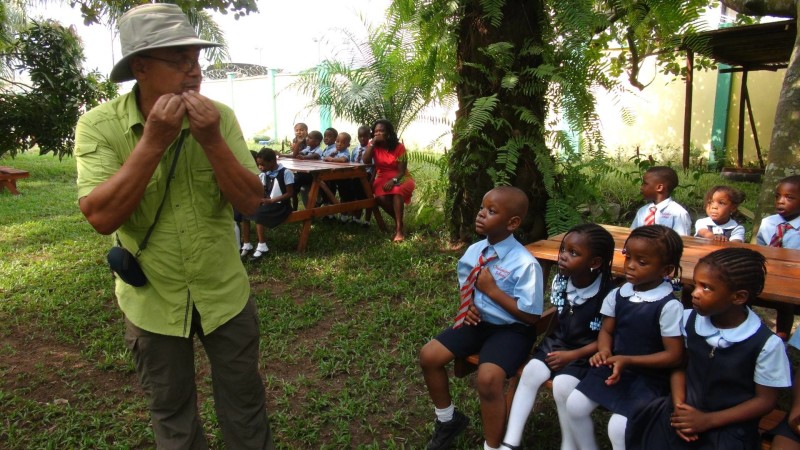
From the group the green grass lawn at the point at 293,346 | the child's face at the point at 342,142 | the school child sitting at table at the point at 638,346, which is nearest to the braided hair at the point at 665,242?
the school child sitting at table at the point at 638,346

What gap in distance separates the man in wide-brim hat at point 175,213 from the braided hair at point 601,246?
4.70ft

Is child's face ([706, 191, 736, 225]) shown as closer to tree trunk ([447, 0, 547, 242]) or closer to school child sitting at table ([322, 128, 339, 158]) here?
tree trunk ([447, 0, 547, 242])

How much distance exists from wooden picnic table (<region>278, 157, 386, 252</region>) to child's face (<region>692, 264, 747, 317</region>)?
4423mm

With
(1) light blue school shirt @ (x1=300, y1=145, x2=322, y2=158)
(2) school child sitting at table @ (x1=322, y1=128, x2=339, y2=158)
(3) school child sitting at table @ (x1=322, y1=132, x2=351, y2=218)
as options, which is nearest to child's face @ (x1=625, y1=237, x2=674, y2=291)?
(3) school child sitting at table @ (x1=322, y1=132, x2=351, y2=218)

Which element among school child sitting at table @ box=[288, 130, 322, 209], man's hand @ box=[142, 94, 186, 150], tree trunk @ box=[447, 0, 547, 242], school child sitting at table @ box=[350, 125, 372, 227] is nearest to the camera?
man's hand @ box=[142, 94, 186, 150]

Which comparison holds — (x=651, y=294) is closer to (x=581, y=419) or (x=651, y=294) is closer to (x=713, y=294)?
(x=713, y=294)

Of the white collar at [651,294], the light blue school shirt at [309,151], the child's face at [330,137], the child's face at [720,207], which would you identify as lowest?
the white collar at [651,294]

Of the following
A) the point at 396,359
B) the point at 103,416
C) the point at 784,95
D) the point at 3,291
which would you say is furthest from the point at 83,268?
the point at 784,95

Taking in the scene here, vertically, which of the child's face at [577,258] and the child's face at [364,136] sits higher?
the child's face at [364,136]

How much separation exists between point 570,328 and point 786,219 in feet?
6.00

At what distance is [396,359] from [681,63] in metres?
9.35

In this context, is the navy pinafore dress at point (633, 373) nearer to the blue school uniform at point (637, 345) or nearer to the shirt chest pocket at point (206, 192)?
the blue school uniform at point (637, 345)

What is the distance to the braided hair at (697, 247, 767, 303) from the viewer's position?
207 cm

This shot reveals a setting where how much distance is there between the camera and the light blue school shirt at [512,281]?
2629mm
